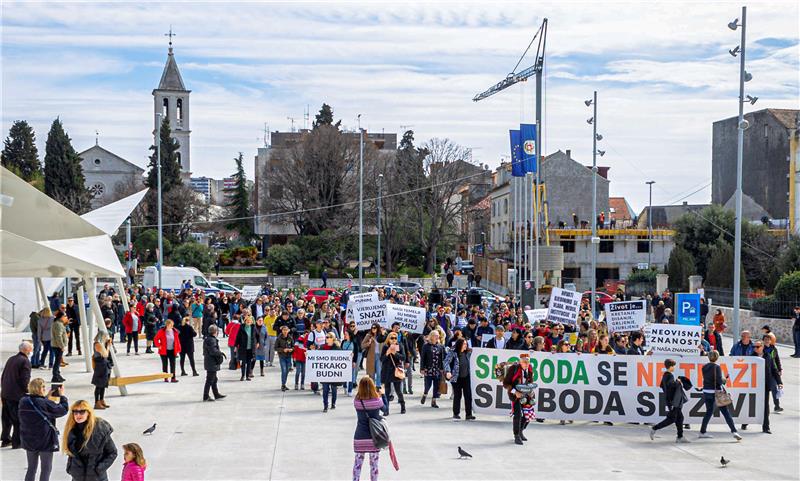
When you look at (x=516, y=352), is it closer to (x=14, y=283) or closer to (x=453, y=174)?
(x=14, y=283)

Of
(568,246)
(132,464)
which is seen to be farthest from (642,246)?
(132,464)

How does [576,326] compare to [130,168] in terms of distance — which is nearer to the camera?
[576,326]

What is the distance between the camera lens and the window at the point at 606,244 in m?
66.4

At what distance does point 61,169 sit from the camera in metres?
82.4

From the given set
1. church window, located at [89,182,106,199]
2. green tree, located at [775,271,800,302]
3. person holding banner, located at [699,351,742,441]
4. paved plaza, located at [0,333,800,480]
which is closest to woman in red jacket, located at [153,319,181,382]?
paved plaza, located at [0,333,800,480]

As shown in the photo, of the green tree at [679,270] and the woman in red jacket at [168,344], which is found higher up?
the green tree at [679,270]

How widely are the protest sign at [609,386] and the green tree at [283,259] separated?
50.7 m

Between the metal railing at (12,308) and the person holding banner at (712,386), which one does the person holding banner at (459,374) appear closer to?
the person holding banner at (712,386)

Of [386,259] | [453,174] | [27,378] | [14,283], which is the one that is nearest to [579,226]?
[453,174]

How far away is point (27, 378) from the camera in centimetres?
1262

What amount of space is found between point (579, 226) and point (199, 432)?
57960mm

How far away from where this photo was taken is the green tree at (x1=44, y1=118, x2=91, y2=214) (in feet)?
270

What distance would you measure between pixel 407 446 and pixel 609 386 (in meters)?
4.43

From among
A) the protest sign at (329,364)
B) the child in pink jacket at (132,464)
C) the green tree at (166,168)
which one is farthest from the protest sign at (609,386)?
the green tree at (166,168)
